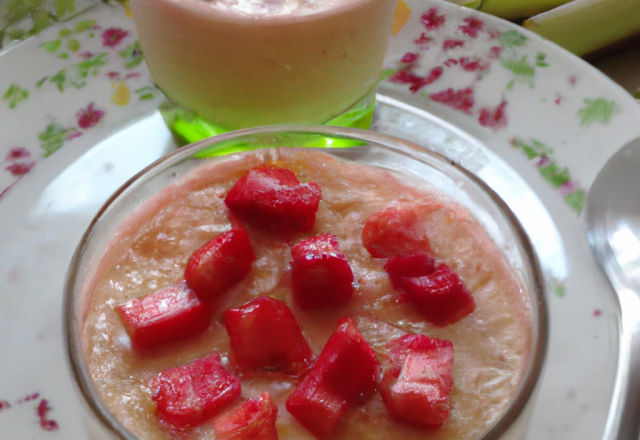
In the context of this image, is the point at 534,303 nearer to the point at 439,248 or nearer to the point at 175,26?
the point at 439,248

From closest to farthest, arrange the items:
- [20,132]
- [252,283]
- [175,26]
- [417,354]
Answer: [417,354], [252,283], [175,26], [20,132]

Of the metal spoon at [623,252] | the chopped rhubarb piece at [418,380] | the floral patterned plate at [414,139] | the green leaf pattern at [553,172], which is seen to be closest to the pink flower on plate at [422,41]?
the floral patterned plate at [414,139]

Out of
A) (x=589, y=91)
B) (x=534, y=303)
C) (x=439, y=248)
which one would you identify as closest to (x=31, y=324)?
(x=439, y=248)

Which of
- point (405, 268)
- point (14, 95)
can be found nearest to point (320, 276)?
point (405, 268)

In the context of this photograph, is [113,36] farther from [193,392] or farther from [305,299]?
[193,392]

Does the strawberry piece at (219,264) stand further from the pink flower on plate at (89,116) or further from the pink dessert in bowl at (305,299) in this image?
the pink flower on plate at (89,116)
